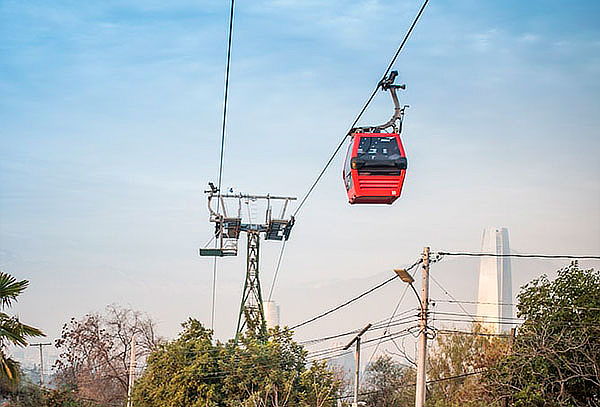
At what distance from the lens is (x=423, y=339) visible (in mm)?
15648

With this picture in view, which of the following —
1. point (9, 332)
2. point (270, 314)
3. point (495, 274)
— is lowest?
point (9, 332)

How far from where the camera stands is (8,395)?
1251 inches

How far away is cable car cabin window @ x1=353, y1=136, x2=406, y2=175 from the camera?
11.4 m

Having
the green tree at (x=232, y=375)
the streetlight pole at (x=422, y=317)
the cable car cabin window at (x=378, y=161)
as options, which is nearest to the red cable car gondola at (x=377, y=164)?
the cable car cabin window at (x=378, y=161)

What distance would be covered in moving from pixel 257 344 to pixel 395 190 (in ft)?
59.5

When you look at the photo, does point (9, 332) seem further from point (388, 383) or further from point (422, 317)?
point (388, 383)

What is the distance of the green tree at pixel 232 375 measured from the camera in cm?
2716

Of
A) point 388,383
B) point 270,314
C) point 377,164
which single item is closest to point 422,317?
point 377,164

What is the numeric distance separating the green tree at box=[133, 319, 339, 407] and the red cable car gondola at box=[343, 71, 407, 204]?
51.6 ft

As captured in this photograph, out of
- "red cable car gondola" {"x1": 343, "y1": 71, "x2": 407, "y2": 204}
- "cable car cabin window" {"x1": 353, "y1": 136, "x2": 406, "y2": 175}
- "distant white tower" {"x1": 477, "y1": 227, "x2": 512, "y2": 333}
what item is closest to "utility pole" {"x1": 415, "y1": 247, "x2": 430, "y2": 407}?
"red cable car gondola" {"x1": 343, "y1": 71, "x2": 407, "y2": 204}

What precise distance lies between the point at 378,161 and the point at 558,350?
1603 cm

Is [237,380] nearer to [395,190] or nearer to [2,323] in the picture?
[2,323]

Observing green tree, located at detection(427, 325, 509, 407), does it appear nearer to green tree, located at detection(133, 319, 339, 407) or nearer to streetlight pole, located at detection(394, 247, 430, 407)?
green tree, located at detection(133, 319, 339, 407)

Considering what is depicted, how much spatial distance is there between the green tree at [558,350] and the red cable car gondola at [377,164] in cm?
1459
